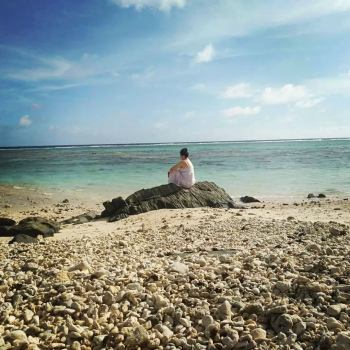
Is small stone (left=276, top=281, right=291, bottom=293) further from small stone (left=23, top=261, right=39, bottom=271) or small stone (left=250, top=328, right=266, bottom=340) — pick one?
small stone (left=23, top=261, right=39, bottom=271)

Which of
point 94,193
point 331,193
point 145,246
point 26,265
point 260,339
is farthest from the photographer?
point 94,193

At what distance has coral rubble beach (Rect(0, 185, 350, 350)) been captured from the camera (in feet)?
10.1

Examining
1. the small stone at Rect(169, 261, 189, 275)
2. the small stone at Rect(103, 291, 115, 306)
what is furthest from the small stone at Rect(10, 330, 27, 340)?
the small stone at Rect(169, 261, 189, 275)

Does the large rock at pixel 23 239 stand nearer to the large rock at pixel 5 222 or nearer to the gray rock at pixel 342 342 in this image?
the large rock at pixel 5 222

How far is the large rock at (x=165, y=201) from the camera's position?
11.1 m

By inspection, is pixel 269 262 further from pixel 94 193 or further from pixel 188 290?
pixel 94 193

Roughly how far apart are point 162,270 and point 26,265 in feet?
7.17

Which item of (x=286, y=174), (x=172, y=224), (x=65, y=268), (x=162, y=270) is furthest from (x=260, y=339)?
(x=286, y=174)

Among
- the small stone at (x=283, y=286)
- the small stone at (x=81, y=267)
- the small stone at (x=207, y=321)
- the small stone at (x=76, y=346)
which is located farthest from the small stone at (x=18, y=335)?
the small stone at (x=283, y=286)

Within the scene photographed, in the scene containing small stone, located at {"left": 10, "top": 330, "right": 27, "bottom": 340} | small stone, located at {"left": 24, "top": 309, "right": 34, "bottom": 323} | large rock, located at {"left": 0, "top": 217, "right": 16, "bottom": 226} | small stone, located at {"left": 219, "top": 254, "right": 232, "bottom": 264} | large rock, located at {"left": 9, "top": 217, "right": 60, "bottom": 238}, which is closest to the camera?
small stone, located at {"left": 10, "top": 330, "right": 27, "bottom": 340}

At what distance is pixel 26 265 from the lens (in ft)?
16.2

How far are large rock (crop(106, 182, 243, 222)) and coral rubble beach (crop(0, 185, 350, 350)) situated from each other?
4396 mm

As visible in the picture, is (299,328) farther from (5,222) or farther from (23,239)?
(5,222)

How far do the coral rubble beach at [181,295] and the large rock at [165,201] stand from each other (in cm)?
440
